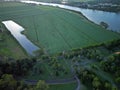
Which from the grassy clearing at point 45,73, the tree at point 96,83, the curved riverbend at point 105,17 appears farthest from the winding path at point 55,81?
the curved riverbend at point 105,17

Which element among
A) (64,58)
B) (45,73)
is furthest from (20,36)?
(45,73)

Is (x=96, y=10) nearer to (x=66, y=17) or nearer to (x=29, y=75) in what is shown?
(x=66, y=17)

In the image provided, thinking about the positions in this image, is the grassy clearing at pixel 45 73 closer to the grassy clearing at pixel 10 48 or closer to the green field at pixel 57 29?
the grassy clearing at pixel 10 48

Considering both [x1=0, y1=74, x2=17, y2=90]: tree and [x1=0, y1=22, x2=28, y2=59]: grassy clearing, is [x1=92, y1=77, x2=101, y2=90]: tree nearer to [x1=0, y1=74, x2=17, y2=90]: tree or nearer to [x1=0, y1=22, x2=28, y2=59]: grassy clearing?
[x1=0, y1=74, x2=17, y2=90]: tree

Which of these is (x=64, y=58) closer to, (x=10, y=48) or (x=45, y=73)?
(x=45, y=73)

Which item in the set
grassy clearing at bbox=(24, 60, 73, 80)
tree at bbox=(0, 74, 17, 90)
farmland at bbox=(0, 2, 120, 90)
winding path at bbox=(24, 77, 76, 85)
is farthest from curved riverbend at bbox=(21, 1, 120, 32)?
tree at bbox=(0, 74, 17, 90)

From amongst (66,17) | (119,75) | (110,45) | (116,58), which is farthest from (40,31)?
(119,75)
